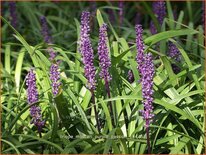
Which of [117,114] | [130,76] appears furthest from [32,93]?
[130,76]

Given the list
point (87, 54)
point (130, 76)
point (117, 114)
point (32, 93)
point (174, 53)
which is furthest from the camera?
point (174, 53)

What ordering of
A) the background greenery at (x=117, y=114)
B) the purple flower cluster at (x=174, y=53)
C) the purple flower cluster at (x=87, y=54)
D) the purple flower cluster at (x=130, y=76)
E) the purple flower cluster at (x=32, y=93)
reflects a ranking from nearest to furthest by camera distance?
the purple flower cluster at (x=87, y=54), the purple flower cluster at (x=32, y=93), the background greenery at (x=117, y=114), the purple flower cluster at (x=130, y=76), the purple flower cluster at (x=174, y=53)

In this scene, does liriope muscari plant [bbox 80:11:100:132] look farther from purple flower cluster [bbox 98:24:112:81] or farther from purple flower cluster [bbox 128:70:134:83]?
purple flower cluster [bbox 128:70:134:83]

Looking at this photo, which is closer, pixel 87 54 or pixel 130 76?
pixel 87 54

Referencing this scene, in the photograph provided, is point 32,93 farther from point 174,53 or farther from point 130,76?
point 174,53

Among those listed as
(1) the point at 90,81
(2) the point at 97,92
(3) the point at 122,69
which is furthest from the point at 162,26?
(1) the point at 90,81

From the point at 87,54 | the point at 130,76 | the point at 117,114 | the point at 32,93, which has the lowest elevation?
the point at 117,114

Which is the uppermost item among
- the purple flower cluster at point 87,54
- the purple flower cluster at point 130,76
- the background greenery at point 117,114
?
the purple flower cluster at point 87,54

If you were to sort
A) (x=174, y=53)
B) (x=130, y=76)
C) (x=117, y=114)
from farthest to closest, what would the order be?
(x=174, y=53) < (x=130, y=76) < (x=117, y=114)

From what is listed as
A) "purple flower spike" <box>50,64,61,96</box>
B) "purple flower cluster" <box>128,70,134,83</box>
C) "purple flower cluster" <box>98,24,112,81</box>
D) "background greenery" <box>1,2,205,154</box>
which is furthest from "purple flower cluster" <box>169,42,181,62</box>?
"purple flower spike" <box>50,64,61,96</box>

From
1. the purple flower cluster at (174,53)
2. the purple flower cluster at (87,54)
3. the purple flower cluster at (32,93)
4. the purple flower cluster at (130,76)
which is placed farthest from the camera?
the purple flower cluster at (174,53)

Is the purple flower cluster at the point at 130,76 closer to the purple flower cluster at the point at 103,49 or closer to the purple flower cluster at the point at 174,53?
the purple flower cluster at the point at 174,53

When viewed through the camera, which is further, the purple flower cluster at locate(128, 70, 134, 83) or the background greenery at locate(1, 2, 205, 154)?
the purple flower cluster at locate(128, 70, 134, 83)

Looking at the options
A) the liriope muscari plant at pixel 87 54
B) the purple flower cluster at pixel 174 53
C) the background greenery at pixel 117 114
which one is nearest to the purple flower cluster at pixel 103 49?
the liriope muscari plant at pixel 87 54
